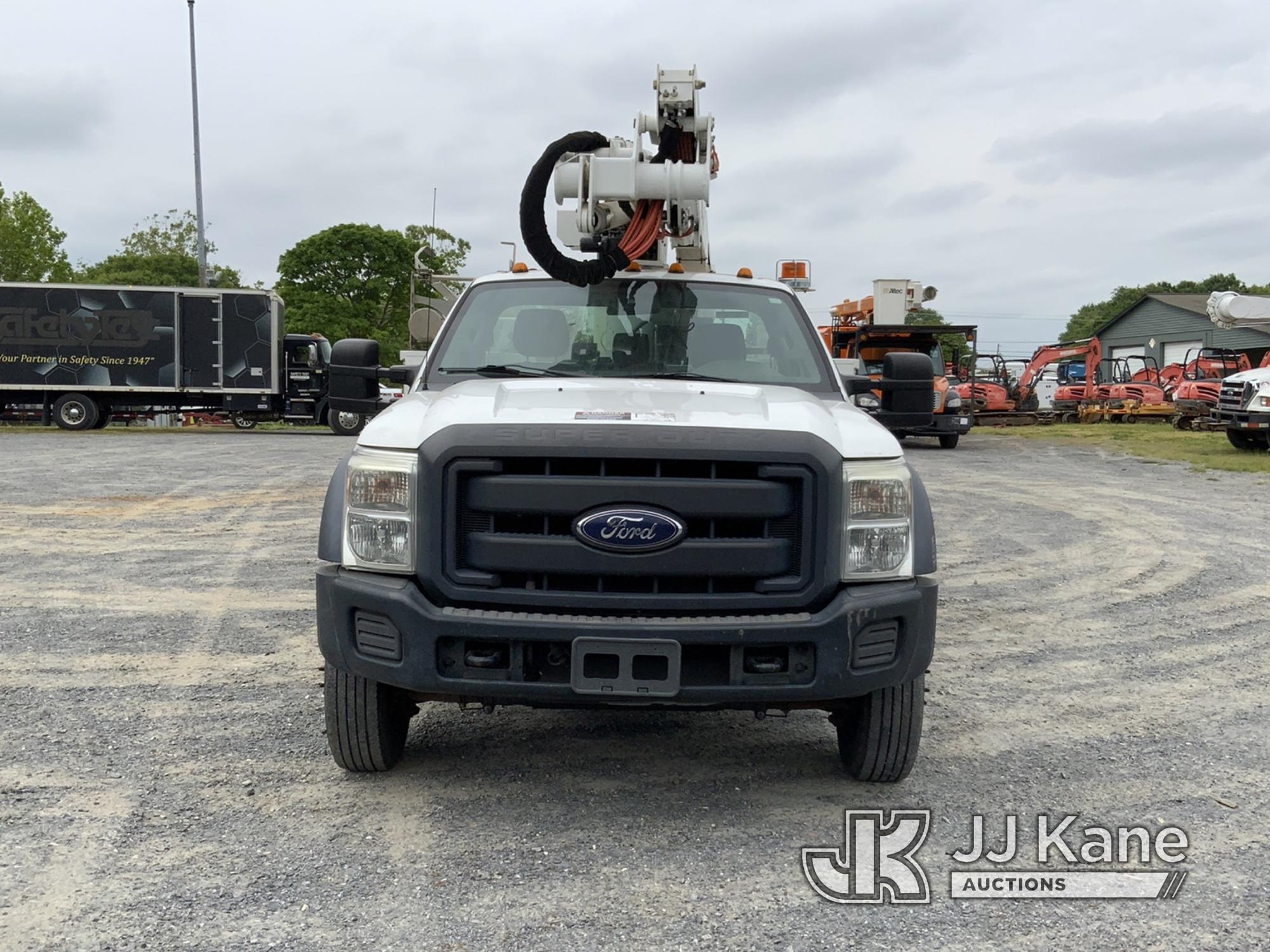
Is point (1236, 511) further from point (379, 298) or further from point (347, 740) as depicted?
point (379, 298)

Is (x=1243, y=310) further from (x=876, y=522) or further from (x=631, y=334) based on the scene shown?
(x=876, y=522)

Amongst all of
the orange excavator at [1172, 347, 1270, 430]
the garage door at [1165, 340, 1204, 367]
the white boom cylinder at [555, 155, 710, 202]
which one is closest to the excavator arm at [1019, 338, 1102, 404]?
the orange excavator at [1172, 347, 1270, 430]

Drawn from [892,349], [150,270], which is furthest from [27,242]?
[892,349]

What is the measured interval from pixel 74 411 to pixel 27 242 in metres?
19.8

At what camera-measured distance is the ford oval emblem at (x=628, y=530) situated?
11.3 feet

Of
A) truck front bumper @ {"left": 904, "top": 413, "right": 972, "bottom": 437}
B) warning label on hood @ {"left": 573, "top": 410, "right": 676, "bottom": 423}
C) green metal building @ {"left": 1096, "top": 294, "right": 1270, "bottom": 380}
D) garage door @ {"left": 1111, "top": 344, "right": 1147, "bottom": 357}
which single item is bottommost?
truck front bumper @ {"left": 904, "top": 413, "right": 972, "bottom": 437}

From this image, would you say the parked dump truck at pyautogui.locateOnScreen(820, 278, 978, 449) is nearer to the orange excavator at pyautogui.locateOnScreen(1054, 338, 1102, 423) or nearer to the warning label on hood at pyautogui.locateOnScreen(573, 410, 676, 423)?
the orange excavator at pyautogui.locateOnScreen(1054, 338, 1102, 423)

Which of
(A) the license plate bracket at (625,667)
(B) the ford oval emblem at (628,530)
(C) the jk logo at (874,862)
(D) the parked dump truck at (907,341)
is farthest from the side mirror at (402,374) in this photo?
(D) the parked dump truck at (907,341)

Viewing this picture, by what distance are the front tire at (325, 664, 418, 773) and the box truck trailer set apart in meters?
21.1

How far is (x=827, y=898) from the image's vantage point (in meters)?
3.18

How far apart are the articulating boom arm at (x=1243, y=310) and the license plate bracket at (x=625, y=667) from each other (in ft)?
80.1

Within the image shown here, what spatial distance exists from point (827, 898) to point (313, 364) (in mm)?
26110

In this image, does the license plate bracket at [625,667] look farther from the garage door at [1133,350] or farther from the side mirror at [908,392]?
the garage door at [1133,350]

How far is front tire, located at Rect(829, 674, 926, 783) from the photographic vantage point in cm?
378
